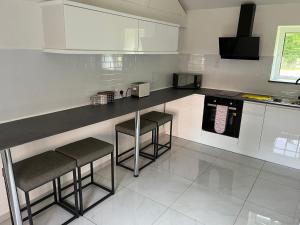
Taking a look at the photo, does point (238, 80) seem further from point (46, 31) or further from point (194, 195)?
point (46, 31)

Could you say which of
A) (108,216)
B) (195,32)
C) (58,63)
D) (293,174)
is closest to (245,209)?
(293,174)

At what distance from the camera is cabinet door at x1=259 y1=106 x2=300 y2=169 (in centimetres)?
286

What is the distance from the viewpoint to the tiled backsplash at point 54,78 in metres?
1.84

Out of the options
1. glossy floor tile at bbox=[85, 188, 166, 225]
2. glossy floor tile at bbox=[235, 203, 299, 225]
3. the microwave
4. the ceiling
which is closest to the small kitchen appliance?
glossy floor tile at bbox=[85, 188, 166, 225]

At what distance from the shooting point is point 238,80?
352 centimetres

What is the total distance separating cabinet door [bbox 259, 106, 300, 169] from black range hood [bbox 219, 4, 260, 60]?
0.81 m

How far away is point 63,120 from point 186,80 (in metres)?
2.28

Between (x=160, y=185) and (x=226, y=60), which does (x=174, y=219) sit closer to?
(x=160, y=185)

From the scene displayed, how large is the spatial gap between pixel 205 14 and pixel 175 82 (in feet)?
3.76

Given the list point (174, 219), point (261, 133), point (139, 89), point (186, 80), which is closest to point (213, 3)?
point (186, 80)

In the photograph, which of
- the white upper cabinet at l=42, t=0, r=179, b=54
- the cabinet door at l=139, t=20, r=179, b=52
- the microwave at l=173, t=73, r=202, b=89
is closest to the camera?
the white upper cabinet at l=42, t=0, r=179, b=54

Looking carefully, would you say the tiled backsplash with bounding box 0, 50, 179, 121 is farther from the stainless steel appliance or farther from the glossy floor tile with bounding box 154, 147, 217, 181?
the glossy floor tile with bounding box 154, 147, 217, 181

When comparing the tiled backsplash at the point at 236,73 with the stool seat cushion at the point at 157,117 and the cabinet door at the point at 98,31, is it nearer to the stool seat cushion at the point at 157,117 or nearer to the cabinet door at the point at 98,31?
the stool seat cushion at the point at 157,117

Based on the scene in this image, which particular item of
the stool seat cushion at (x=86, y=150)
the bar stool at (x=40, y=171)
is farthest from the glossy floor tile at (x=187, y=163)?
the bar stool at (x=40, y=171)
